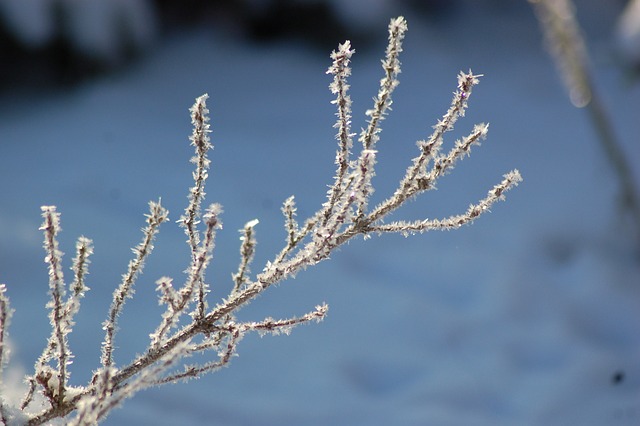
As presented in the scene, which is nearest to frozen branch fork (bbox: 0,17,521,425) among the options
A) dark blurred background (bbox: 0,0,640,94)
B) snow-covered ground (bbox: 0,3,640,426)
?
snow-covered ground (bbox: 0,3,640,426)

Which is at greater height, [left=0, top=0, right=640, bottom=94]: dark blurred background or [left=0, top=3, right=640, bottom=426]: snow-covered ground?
[left=0, top=0, right=640, bottom=94]: dark blurred background

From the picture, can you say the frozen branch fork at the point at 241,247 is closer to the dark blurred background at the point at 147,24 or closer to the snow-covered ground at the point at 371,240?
the snow-covered ground at the point at 371,240

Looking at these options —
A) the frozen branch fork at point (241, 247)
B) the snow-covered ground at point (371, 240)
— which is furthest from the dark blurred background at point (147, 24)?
the frozen branch fork at point (241, 247)

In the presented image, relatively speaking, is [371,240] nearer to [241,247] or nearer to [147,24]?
[147,24]

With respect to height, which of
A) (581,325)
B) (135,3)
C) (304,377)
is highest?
(135,3)

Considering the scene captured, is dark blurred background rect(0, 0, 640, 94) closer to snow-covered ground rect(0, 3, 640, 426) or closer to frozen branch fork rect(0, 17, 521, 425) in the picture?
snow-covered ground rect(0, 3, 640, 426)

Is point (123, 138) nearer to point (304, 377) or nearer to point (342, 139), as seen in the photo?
point (304, 377)

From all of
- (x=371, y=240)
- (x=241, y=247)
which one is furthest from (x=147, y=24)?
(x=241, y=247)

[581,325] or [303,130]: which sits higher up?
[303,130]

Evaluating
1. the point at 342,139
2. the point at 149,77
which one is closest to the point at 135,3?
the point at 149,77
